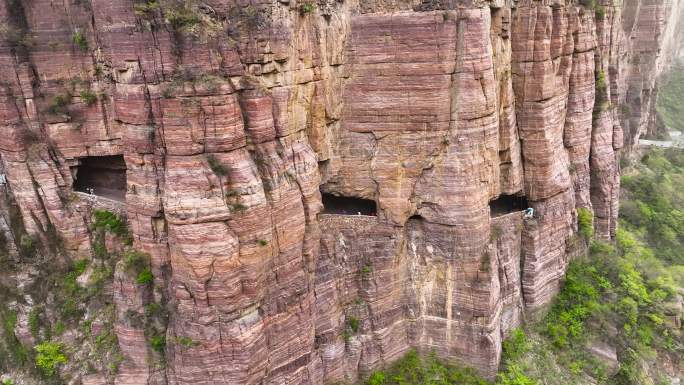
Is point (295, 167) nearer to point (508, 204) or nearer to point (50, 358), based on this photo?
point (50, 358)

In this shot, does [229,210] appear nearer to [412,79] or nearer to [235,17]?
[235,17]

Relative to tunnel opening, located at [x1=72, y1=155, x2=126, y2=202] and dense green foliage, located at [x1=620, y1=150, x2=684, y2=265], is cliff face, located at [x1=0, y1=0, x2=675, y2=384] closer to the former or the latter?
tunnel opening, located at [x1=72, y1=155, x2=126, y2=202]

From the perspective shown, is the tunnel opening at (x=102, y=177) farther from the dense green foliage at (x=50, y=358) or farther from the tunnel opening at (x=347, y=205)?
the tunnel opening at (x=347, y=205)

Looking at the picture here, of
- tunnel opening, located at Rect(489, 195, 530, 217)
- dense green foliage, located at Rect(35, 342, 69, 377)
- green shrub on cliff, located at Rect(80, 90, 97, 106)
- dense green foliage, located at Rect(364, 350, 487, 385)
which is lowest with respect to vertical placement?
dense green foliage, located at Rect(364, 350, 487, 385)

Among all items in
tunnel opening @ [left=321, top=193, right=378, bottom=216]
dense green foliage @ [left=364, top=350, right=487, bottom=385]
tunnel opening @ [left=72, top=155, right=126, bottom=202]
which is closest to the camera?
tunnel opening @ [left=72, top=155, right=126, bottom=202]

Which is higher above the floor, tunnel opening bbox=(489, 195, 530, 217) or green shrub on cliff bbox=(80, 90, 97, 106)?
green shrub on cliff bbox=(80, 90, 97, 106)

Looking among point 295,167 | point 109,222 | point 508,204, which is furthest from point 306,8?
point 508,204

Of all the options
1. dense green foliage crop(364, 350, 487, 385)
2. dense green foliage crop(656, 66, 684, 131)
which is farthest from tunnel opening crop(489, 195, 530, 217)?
dense green foliage crop(656, 66, 684, 131)
